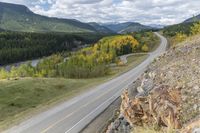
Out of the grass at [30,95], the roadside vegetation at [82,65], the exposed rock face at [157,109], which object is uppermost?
the exposed rock face at [157,109]

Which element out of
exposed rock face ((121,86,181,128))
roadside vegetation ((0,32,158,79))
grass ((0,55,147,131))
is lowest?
roadside vegetation ((0,32,158,79))

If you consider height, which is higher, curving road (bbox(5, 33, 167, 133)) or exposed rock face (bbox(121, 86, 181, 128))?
exposed rock face (bbox(121, 86, 181, 128))

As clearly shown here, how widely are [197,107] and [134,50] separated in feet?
597

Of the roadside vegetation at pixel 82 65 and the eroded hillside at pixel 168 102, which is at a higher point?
the eroded hillside at pixel 168 102

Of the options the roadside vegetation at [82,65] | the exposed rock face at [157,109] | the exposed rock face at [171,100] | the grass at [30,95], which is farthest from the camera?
the roadside vegetation at [82,65]

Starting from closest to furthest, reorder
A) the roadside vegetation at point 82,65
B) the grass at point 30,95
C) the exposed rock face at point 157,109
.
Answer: the exposed rock face at point 157,109 → the grass at point 30,95 → the roadside vegetation at point 82,65

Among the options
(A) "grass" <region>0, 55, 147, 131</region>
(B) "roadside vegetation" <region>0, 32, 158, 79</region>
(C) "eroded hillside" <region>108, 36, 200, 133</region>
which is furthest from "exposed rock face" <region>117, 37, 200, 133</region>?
(B) "roadside vegetation" <region>0, 32, 158, 79</region>

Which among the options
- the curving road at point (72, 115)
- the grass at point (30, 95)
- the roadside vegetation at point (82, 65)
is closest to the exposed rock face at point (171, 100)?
the curving road at point (72, 115)

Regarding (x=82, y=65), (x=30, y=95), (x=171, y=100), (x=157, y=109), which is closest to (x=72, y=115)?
(x=30, y=95)

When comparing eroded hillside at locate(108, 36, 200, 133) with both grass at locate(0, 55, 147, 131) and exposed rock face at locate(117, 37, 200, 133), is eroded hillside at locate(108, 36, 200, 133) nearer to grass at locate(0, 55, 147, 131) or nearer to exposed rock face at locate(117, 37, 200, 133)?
exposed rock face at locate(117, 37, 200, 133)

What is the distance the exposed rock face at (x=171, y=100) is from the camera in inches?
622

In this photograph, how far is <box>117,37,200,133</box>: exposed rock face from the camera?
15.8 meters

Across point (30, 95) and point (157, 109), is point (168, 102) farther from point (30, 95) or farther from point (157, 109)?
point (30, 95)

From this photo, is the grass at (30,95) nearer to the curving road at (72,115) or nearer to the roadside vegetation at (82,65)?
the curving road at (72,115)
